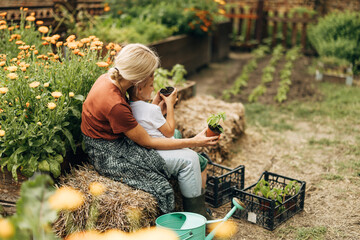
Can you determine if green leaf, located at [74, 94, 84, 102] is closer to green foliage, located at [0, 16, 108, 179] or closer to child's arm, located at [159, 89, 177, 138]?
green foliage, located at [0, 16, 108, 179]

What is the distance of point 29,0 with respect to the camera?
16.3ft

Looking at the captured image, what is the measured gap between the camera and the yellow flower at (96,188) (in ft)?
8.76

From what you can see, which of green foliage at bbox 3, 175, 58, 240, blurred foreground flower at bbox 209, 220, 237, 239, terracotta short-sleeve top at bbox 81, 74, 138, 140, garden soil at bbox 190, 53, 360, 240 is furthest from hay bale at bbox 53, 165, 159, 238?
green foliage at bbox 3, 175, 58, 240

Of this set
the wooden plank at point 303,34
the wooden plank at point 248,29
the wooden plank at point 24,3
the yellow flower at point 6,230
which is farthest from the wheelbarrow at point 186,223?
the wooden plank at point 248,29

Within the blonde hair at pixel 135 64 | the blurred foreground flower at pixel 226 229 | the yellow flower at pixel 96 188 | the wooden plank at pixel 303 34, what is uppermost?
the blonde hair at pixel 135 64

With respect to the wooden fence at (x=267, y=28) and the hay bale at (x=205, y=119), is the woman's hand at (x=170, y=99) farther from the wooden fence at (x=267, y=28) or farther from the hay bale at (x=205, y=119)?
the wooden fence at (x=267, y=28)

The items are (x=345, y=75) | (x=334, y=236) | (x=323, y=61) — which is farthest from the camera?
(x=323, y=61)

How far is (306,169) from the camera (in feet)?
13.7

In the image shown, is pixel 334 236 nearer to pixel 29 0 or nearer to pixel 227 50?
pixel 29 0

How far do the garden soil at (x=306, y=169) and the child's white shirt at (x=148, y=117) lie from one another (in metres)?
1.01

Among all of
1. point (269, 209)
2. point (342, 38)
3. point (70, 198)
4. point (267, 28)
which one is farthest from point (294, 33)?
point (70, 198)

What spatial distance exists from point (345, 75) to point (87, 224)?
247 inches

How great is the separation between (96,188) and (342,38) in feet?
20.8

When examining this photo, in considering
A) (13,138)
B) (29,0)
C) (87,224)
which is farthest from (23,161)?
(29,0)
